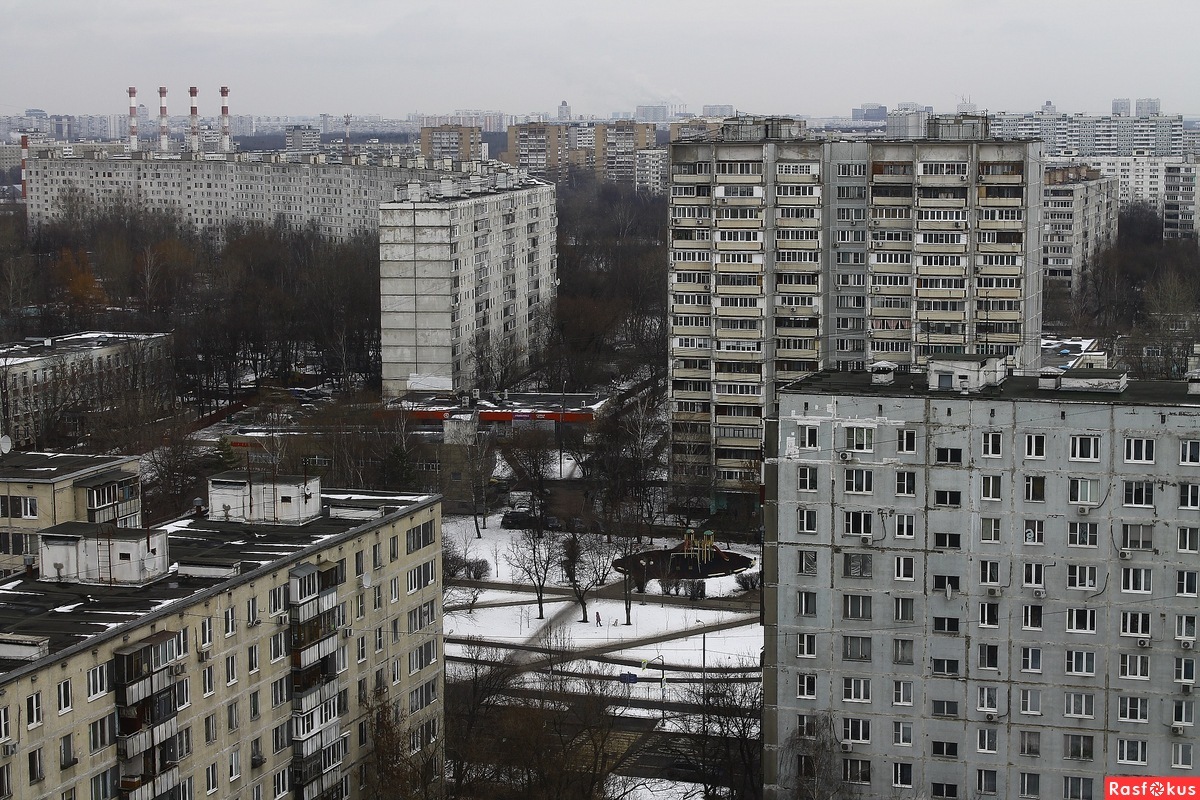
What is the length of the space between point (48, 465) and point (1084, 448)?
14.6 metres

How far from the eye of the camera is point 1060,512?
21.6 metres

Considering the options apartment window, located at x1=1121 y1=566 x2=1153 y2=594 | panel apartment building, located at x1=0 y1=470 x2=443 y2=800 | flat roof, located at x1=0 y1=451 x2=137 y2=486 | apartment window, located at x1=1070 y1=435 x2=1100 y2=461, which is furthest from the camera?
flat roof, located at x1=0 y1=451 x2=137 y2=486

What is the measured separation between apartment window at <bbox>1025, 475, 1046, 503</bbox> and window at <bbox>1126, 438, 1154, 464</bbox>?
1.04m

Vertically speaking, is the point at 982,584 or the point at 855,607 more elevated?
the point at 982,584

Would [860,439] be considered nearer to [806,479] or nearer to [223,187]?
[806,479]

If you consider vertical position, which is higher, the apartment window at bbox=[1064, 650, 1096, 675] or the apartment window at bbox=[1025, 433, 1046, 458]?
the apartment window at bbox=[1025, 433, 1046, 458]

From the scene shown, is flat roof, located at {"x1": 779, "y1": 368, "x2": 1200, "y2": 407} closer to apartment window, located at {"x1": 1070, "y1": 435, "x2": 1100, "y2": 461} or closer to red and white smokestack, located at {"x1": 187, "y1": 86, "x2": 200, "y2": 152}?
apartment window, located at {"x1": 1070, "y1": 435, "x2": 1100, "y2": 461}

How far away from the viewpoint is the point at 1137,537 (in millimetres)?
21344

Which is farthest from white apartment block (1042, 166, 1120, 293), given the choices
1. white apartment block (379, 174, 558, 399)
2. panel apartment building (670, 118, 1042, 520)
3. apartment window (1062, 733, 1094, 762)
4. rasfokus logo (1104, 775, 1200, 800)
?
rasfokus logo (1104, 775, 1200, 800)

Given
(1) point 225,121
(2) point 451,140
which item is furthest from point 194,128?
(2) point 451,140

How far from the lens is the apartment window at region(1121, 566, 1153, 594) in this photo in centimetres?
2127

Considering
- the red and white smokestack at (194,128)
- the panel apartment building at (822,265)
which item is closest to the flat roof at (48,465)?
the panel apartment building at (822,265)

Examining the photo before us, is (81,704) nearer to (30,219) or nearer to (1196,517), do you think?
(1196,517)

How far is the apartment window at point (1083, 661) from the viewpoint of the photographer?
2150cm
